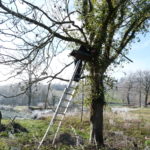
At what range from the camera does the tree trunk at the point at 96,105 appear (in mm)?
13195

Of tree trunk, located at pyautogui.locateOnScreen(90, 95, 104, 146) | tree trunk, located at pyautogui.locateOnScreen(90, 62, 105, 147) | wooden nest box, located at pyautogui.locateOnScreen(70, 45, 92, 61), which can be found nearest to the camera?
wooden nest box, located at pyautogui.locateOnScreen(70, 45, 92, 61)

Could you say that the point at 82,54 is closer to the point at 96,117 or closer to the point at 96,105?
the point at 96,105

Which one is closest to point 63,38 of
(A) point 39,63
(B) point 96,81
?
(A) point 39,63

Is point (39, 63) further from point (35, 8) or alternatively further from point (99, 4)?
point (99, 4)

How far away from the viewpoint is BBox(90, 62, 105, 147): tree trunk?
520 inches

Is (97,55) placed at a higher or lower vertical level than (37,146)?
higher

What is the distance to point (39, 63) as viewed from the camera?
1185 centimetres

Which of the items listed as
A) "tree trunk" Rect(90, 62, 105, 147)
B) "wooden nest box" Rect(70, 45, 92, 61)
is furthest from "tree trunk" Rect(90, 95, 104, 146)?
"wooden nest box" Rect(70, 45, 92, 61)

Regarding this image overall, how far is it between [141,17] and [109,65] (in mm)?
2447

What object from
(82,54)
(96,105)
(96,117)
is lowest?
(96,117)

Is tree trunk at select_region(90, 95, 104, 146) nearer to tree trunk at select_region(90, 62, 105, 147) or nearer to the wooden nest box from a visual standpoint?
tree trunk at select_region(90, 62, 105, 147)

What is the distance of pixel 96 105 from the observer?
13672mm

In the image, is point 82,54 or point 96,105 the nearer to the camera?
point 82,54

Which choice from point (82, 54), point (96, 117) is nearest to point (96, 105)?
point (96, 117)
